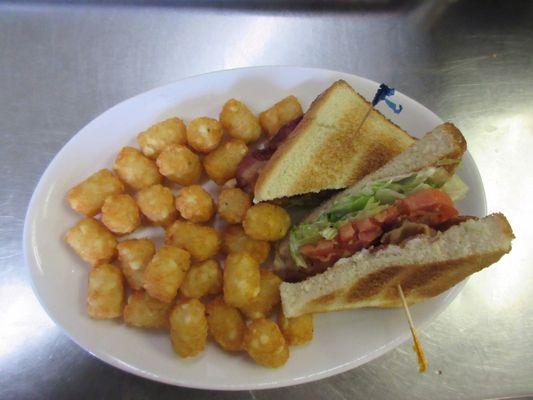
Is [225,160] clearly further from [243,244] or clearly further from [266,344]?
[266,344]

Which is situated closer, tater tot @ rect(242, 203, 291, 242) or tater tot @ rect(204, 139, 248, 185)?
tater tot @ rect(242, 203, 291, 242)

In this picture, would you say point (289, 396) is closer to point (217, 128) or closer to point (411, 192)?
point (411, 192)

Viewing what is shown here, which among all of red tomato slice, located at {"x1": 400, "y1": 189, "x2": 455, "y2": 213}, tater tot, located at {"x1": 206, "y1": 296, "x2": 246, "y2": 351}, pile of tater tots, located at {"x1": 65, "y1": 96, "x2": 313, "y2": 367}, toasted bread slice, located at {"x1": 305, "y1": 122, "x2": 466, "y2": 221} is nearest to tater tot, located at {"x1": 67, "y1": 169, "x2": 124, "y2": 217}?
pile of tater tots, located at {"x1": 65, "y1": 96, "x2": 313, "y2": 367}

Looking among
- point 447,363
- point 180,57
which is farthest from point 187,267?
point 180,57

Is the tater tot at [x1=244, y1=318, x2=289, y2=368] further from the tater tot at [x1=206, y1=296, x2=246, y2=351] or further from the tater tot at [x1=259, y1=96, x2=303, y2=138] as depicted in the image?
the tater tot at [x1=259, y1=96, x2=303, y2=138]

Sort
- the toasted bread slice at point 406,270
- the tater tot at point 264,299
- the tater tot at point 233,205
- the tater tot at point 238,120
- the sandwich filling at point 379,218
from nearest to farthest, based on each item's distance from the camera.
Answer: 1. the toasted bread slice at point 406,270
2. the sandwich filling at point 379,218
3. the tater tot at point 264,299
4. the tater tot at point 233,205
5. the tater tot at point 238,120

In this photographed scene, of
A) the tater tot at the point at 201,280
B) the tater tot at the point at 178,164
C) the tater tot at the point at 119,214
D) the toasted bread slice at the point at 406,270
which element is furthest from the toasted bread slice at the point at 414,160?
the tater tot at the point at 119,214

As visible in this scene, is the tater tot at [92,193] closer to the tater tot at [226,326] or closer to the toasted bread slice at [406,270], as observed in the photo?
the tater tot at [226,326]

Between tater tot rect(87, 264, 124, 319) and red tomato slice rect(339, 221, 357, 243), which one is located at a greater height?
red tomato slice rect(339, 221, 357, 243)
